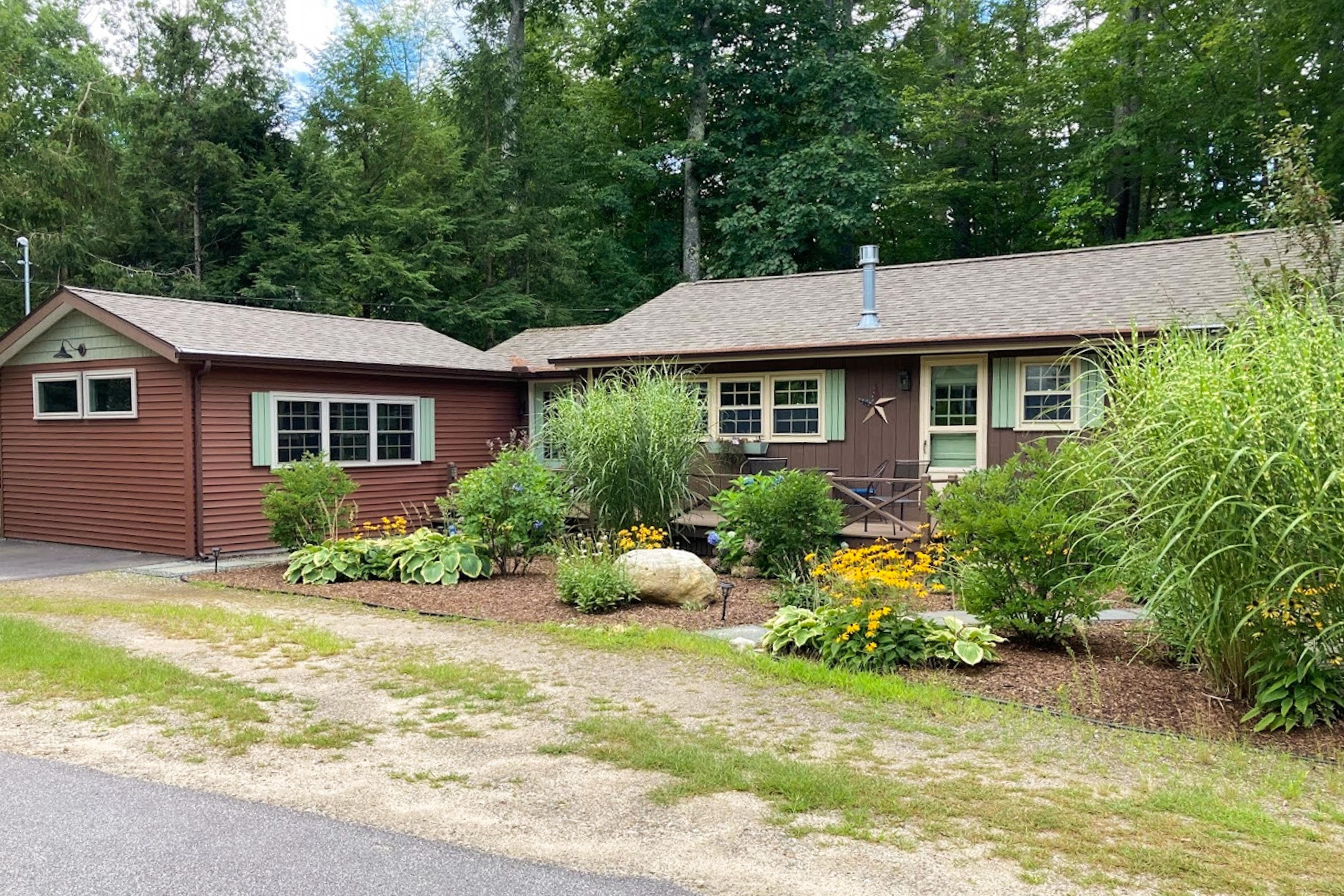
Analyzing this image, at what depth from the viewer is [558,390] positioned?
1479 centimetres

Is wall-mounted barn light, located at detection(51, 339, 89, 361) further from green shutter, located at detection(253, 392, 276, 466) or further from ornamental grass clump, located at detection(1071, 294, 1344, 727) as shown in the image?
ornamental grass clump, located at detection(1071, 294, 1344, 727)

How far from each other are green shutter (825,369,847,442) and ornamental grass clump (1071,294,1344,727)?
729 centimetres

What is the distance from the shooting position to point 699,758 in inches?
165

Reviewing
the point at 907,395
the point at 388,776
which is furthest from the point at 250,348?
the point at 388,776

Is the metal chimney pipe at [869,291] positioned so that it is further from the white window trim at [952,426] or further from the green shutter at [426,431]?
the green shutter at [426,431]

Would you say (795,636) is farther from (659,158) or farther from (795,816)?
(659,158)

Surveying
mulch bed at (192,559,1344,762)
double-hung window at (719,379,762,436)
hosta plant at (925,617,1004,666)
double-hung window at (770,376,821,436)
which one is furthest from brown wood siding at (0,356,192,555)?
hosta plant at (925,617,1004,666)


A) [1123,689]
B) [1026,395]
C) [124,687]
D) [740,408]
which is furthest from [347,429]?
[1123,689]

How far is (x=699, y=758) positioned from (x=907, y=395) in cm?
843

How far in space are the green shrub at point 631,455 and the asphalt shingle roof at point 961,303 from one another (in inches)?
121

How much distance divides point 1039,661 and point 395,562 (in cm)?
608

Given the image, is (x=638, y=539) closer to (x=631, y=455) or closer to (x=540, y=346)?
(x=631, y=455)

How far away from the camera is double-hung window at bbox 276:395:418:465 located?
12281 mm

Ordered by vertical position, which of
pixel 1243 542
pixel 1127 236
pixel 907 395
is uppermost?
pixel 1127 236
